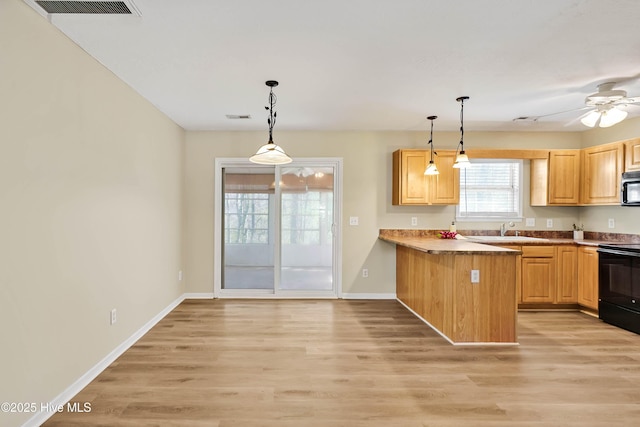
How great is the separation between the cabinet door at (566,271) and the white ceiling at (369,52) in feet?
5.88

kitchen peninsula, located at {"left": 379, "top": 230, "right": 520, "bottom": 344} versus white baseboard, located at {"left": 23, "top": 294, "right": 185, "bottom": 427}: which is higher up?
kitchen peninsula, located at {"left": 379, "top": 230, "right": 520, "bottom": 344}

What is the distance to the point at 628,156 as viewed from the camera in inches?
159

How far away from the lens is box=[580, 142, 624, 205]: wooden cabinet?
13.7 ft

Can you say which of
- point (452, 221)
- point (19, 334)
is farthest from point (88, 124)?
point (452, 221)

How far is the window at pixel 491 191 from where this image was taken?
5.14 meters

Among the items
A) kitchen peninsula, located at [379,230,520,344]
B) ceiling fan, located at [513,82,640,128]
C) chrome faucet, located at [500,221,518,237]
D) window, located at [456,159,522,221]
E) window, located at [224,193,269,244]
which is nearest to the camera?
ceiling fan, located at [513,82,640,128]

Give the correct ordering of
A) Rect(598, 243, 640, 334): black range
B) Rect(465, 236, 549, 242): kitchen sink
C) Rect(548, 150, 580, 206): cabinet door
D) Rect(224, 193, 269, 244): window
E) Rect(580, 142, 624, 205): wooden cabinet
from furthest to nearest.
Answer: Rect(224, 193, 269, 244): window, Rect(548, 150, 580, 206): cabinet door, Rect(465, 236, 549, 242): kitchen sink, Rect(580, 142, 624, 205): wooden cabinet, Rect(598, 243, 640, 334): black range

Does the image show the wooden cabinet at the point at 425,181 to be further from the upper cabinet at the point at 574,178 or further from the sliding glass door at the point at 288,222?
the upper cabinet at the point at 574,178

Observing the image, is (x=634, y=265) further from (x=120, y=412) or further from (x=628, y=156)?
(x=120, y=412)

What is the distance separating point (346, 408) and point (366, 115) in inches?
128

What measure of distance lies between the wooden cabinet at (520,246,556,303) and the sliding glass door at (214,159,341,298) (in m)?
2.47

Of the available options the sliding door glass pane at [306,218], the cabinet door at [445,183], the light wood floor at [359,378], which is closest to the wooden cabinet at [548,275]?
the light wood floor at [359,378]

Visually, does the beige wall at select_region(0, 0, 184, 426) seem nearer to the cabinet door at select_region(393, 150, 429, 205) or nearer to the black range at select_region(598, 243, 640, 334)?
the cabinet door at select_region(393, 150, 429, 205)

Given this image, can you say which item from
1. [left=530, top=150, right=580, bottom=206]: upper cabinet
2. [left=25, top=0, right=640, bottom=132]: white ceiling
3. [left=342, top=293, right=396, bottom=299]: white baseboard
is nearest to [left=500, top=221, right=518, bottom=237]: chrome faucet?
[left=530, top=150, right=580, bottom=206]: upper cabinet
